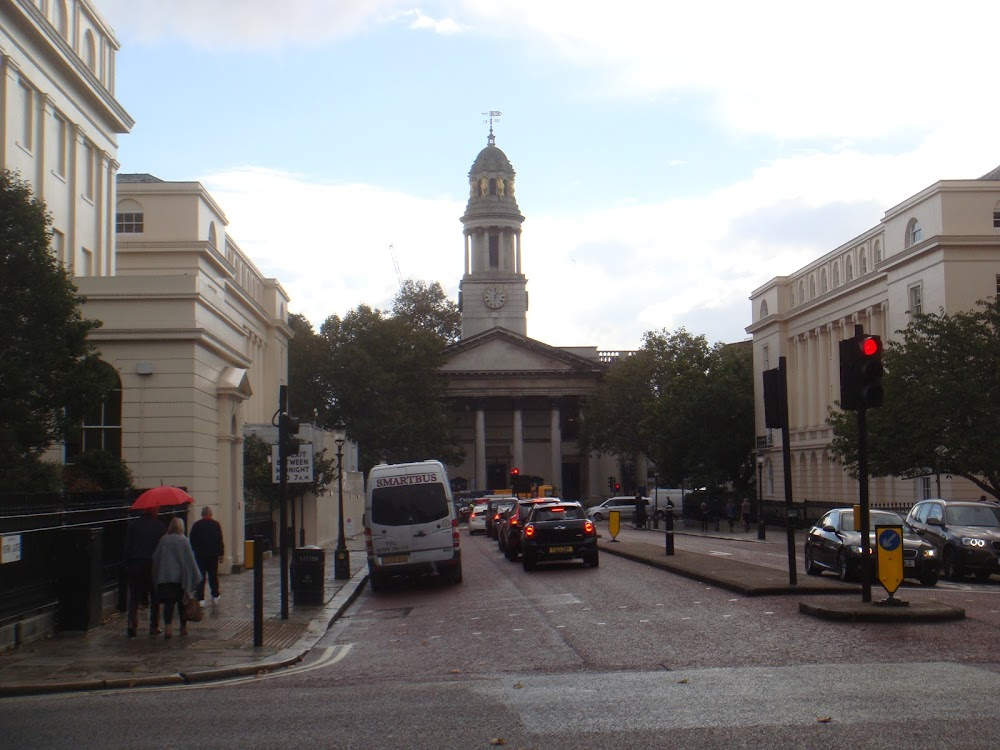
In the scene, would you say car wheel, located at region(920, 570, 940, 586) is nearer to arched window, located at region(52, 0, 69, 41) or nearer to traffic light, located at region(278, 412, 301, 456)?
traffic light, located at region(278, 412, 301, 456)

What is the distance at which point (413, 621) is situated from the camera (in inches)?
712

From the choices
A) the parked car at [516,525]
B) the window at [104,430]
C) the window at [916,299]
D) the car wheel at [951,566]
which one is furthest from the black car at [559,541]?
the window at [916,299]

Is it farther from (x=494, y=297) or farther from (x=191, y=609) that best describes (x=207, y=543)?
(x=494, y=297)

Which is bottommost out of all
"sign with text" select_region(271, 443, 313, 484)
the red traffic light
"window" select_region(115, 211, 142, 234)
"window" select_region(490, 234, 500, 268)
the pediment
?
"sign with text" select_region(271, 443, 313, 484)

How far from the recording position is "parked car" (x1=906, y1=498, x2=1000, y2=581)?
23.3 meters

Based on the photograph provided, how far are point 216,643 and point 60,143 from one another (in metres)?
26.8

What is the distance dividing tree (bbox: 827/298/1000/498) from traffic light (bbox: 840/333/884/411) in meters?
23.4

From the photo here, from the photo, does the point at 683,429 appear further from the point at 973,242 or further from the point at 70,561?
the point at 70,561

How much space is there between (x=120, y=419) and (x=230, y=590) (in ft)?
16.4

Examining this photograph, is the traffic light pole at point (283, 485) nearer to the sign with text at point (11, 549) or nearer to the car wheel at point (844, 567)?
the sign with text at point (11, 549)

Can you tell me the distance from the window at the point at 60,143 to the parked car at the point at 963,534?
26556mm

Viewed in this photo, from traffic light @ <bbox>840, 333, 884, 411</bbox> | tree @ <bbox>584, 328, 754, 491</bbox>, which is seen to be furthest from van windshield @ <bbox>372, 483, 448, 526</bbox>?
tree @ <bbox>584, 328, 754, 491</bbox>

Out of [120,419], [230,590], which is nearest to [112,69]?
[120,419]

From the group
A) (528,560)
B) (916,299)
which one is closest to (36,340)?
(528,560)
